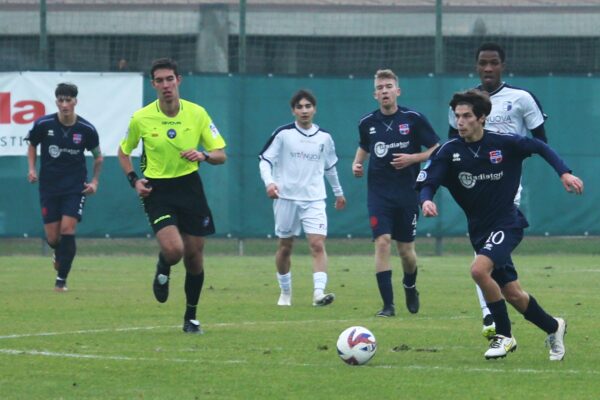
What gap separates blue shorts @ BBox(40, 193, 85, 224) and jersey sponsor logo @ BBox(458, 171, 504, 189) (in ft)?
24.7

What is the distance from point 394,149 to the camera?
13.3m

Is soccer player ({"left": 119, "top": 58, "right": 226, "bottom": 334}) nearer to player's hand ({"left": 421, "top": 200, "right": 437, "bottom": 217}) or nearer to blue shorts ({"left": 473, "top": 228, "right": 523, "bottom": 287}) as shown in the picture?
player's hand ({"left": 421, "top": 200, "right": 437, "bottom": 217})

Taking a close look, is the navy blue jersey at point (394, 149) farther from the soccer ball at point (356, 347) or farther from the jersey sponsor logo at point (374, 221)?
the soccer ball at point (356, 347)

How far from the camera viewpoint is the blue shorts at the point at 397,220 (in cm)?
1316

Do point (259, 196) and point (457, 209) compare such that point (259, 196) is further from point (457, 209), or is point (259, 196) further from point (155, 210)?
point (155, 210)

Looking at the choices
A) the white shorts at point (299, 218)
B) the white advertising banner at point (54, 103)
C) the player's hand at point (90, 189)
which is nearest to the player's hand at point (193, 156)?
the white shorts at point (299, 218)

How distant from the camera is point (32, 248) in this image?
23031 millimetres

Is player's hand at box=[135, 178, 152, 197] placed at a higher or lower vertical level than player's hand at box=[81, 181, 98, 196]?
higher

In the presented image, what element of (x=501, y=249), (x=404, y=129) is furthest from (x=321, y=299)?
(x=501, y=249)

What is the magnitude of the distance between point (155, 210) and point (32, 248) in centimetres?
1224

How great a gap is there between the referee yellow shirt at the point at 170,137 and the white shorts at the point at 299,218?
120 inches

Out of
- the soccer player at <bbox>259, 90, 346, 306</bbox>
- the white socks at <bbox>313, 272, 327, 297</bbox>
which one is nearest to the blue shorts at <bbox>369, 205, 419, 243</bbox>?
the white socks at <bbox>313, 272, 327, 297</bbox>

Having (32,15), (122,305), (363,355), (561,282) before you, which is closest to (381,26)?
(32,15)

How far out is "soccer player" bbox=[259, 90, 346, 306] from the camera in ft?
47.1
